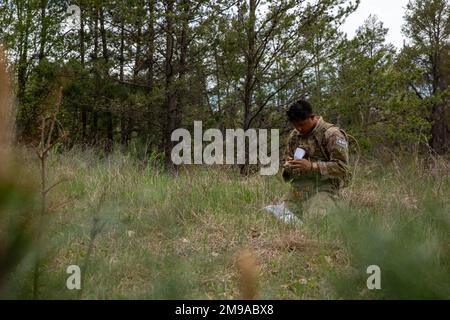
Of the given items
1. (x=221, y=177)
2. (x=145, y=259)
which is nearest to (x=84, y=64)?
(x=221, y=177)

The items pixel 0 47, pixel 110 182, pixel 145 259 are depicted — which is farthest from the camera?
pixel 110 182

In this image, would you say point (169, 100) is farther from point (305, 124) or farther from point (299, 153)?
point (299, 153)

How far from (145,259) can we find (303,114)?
221 cm

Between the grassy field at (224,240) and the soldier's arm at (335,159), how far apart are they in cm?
39

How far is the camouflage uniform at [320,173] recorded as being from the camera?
13.3 ft

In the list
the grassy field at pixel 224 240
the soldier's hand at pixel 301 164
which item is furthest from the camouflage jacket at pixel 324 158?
the grassy field at pixel 224 240

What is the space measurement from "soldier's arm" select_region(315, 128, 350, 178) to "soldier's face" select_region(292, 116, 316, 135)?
207mm

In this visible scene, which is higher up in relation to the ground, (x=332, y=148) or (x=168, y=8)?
(x=168, y=8)

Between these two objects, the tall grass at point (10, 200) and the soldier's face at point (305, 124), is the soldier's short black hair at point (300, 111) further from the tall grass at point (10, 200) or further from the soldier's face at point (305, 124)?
the tall grass at point (10, 200)

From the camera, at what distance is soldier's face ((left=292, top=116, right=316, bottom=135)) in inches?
167

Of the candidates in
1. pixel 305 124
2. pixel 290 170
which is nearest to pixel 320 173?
pixel 290 170

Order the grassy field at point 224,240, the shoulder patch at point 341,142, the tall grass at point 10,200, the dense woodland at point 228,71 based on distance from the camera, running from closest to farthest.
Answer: the tall grass at point 10,200 < the grassy field at point 224,240 < the shoulder patch at point 341,142 < the dense woodland at point 228,71

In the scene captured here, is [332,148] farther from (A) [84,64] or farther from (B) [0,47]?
(A) [84,64]
